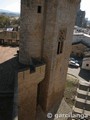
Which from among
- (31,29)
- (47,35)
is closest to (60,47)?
(47,35)

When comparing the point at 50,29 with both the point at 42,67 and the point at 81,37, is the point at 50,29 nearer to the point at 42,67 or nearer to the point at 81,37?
the point at 42,67

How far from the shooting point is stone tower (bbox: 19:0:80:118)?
49.7ft

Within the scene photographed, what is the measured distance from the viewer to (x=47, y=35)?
1570 cm

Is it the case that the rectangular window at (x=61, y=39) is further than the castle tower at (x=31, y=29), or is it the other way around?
the rectangular window at (x=61, y=39)

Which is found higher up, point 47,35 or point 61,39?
point 47,35

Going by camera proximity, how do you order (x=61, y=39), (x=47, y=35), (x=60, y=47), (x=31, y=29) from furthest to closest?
(x=60, y=47) → (x=61, y=39) → (x=47, y=35) → (x=31, y=29)

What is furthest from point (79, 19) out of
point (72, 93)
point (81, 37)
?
point (72, 93)

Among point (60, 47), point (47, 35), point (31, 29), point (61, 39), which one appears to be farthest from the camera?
point (60, 47)

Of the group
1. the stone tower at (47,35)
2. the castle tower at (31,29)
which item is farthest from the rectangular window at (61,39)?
the castle tower at (31,29)

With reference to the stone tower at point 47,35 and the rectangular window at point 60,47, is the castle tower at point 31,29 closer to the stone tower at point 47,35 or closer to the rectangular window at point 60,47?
the stone tower at point 47,35

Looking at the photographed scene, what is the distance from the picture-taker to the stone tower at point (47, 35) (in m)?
15.2

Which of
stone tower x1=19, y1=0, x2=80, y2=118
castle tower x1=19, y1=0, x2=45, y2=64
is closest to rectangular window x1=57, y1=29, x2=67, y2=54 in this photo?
stone tower x1=19, y1=0, x2=80, y2=118

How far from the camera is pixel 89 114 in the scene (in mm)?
22062

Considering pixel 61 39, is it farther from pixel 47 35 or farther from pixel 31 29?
pixel 31 29
